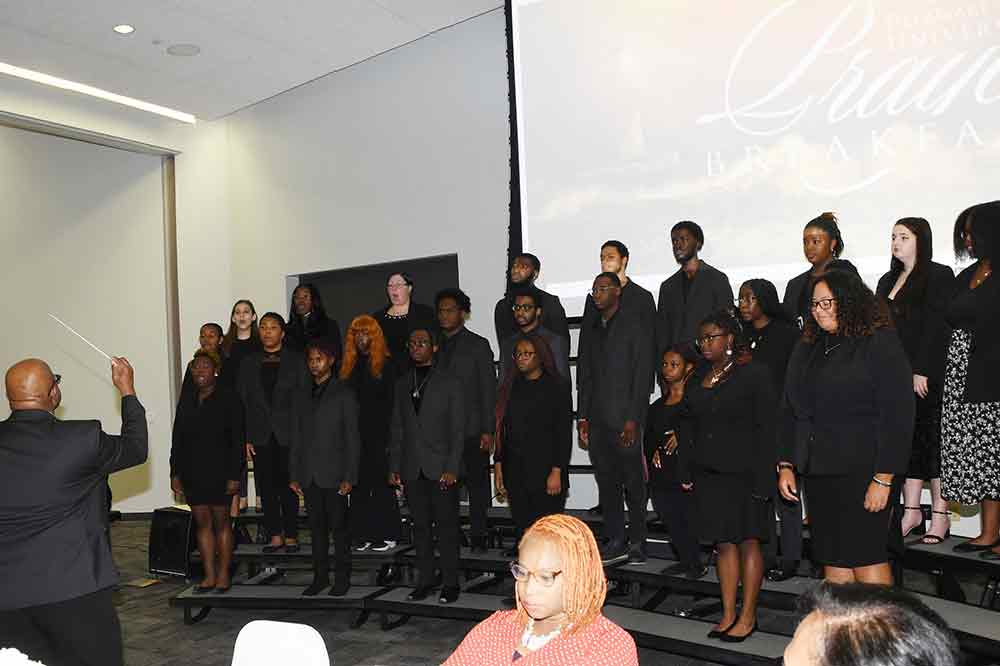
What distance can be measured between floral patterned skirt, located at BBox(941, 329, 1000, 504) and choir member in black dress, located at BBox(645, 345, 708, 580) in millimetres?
1173

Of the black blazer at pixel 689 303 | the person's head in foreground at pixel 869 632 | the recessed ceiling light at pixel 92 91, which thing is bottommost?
the person's head in foreground at pixel 869 632

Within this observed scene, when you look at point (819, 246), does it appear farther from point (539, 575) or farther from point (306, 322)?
point (306, 322)

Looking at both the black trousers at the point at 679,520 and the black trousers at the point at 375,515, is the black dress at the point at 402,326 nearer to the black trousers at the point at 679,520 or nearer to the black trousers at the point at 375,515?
the black trousers at the point at 375,515

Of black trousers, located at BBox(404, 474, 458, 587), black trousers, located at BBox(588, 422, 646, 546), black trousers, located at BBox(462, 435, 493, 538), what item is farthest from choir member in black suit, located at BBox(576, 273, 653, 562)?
black trousers, located at BBox(404, 474, 458, 587)

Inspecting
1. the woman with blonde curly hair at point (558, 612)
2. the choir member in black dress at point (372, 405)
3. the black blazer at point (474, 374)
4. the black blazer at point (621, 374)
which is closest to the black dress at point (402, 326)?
the choir member in black dress at point (372, 405)

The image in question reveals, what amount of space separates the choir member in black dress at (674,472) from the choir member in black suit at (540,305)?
0.87 meters

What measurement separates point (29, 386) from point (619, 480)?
2.90 meters

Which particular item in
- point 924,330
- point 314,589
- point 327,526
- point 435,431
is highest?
point 924,330

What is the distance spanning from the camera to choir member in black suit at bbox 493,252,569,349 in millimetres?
5418

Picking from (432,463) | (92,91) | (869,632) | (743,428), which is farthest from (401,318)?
(869,632)

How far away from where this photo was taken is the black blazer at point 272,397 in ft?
19.2

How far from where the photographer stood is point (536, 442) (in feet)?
16.1

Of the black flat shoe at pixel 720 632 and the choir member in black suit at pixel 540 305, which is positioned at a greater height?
the choir member in black suit at pixel 540 305

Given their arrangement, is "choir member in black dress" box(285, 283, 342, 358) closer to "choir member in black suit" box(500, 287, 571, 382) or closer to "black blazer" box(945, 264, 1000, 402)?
"choir member in black suit" box(500, 287, 571, 382)
